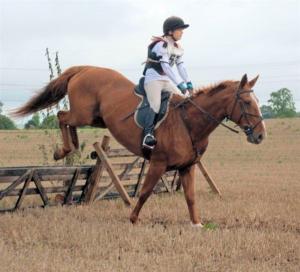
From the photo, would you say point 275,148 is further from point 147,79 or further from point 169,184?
point 147,79

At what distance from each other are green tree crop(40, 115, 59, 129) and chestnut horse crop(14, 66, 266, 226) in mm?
3249

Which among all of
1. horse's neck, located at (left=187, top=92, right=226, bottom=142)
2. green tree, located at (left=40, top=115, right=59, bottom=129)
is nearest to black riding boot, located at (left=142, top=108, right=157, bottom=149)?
horse's neck, located at (left=187, top=92, right=226, bottom=142)

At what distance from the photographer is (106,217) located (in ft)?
32.4

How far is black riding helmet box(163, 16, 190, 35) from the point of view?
8.77 meters

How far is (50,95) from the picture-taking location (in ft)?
34.8

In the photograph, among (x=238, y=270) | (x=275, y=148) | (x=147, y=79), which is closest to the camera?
(x=238, y=270)

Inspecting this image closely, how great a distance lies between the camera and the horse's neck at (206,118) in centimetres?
877

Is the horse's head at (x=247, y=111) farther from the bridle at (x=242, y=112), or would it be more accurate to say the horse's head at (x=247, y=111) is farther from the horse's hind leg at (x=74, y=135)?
the horse's hind leg at (x=74, y=135)

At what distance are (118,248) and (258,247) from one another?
5.69ft

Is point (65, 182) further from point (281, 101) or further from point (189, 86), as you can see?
point (281, 101)

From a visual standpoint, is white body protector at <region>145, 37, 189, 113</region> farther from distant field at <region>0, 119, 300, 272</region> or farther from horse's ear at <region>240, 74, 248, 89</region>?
distant field at <region>0, 119, 300, 272</region>

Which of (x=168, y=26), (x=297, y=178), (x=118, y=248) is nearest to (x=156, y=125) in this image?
(x=168, y=26)

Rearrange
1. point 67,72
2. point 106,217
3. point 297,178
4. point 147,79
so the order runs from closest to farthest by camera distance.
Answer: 1. point 147,79
2. point 106,217
3. point 67,72
4. point 297,178

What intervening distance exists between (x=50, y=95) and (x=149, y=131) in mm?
2663
